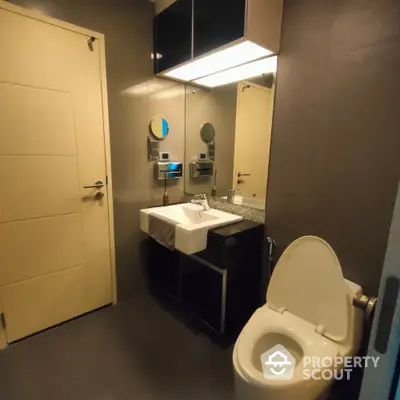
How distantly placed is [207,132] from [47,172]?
132 cm

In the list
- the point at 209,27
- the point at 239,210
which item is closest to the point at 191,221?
the point at 239,210

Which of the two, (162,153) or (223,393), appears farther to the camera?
(162,153)

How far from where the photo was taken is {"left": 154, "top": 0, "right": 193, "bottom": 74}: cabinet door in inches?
66.3

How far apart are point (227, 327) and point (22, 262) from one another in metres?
1.46

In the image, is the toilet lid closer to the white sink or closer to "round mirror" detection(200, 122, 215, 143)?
the white sink

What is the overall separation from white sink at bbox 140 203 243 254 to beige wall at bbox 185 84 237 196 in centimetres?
26

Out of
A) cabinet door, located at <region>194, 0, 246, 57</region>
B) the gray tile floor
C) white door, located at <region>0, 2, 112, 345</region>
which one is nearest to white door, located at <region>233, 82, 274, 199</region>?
cabinet door, located at <region>194, 0, 246, 57</region>

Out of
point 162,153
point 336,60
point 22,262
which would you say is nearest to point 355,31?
point 336,60

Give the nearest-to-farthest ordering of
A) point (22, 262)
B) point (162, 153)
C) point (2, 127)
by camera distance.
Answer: point (2, 127) < point (22, 262) < point (162, 153)

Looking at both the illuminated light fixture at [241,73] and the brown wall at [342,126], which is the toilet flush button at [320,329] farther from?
the illuminated light fixture at [241,73]

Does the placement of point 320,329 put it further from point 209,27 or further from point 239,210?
point 209,27

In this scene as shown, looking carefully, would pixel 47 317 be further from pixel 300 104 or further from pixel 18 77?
pixel 300 104

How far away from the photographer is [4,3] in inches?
53.6

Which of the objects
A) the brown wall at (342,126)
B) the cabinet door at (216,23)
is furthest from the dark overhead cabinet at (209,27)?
the brown wall at (342,126)
